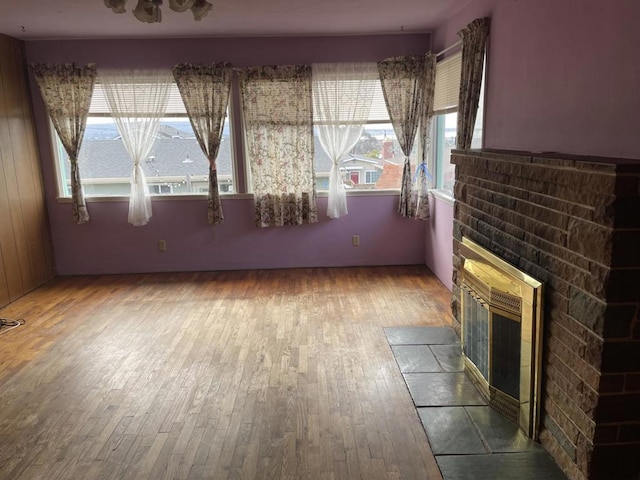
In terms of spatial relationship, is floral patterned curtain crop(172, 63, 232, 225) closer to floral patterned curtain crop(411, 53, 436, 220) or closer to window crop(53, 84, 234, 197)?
window crop(53, 84, 234, 197)

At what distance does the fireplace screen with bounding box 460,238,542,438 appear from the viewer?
2271mm

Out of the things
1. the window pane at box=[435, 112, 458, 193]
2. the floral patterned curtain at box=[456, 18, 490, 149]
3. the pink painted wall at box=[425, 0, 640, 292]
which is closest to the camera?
the pink painted wall at box=[425, 0, 640, 292]

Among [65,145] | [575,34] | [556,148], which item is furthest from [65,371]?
[575,34]

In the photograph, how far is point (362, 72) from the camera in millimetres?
5062

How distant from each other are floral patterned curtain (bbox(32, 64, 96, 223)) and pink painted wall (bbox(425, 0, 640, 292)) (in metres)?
3.80

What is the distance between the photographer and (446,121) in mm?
4895

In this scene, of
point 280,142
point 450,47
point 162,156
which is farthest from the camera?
point 162,156

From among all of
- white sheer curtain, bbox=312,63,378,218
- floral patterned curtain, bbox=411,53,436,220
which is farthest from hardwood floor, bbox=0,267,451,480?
white sheer curtain, bbox=312,63,378,218

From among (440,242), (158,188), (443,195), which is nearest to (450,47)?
(443,195)

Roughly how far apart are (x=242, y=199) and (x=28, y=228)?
2.16 meters

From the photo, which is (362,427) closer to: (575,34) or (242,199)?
(575,34)

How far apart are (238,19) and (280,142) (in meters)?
1.31

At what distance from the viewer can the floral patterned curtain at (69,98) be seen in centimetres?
492

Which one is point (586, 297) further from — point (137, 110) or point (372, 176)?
point (137, 110)
